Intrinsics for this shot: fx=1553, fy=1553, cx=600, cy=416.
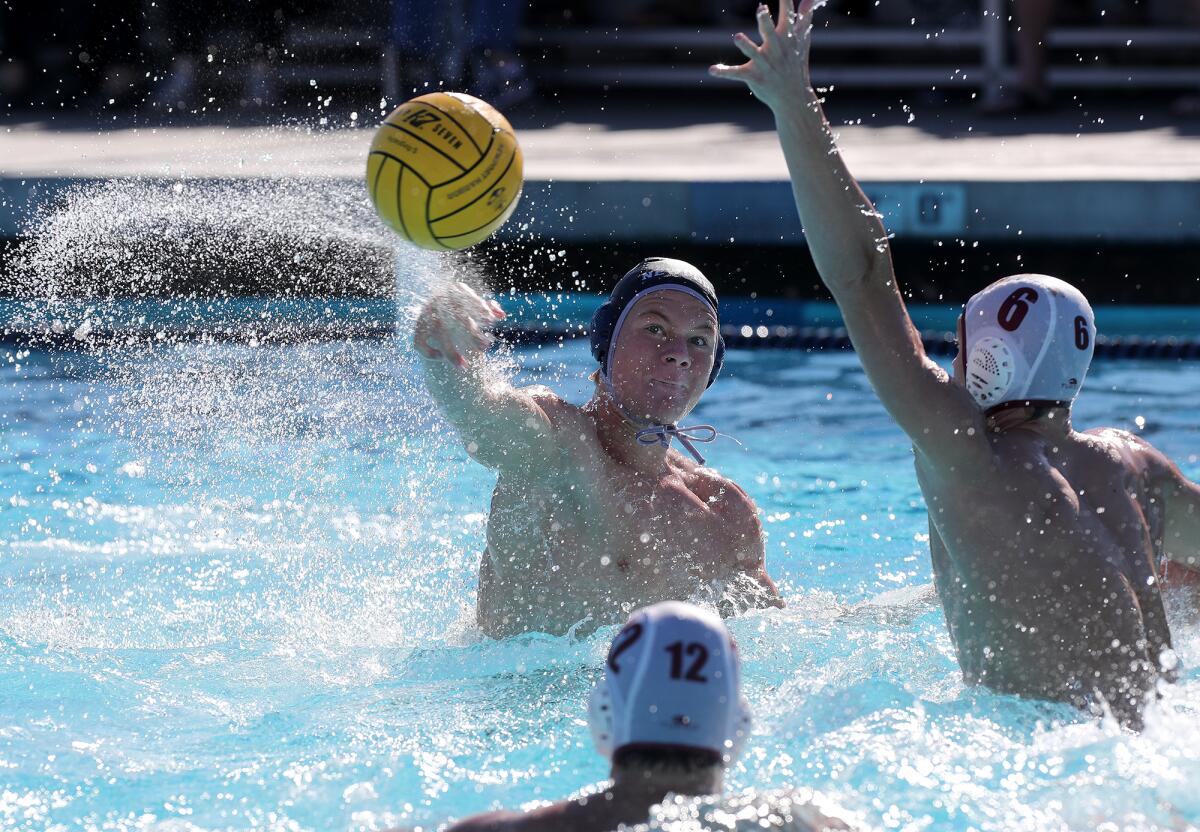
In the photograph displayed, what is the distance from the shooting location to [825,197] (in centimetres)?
276

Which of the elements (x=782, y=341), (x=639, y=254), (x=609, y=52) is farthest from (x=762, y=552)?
(x=609, y=52)

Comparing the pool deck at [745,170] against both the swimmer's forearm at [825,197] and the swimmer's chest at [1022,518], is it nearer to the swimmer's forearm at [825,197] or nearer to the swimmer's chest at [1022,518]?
the swimmer's chest at [1022,518]

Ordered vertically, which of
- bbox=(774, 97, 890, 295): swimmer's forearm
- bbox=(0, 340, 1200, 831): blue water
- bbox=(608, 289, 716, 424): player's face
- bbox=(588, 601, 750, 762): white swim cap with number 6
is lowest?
bbox=(0, 340, 1200, 831): blue water

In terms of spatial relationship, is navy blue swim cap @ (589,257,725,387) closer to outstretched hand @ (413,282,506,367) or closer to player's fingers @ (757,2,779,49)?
outstretched hand @ (413,282,506,367)

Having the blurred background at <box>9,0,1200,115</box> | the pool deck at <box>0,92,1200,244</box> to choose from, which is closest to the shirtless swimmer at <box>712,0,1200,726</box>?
the pool deck at <box>0,92,1200,244</box>

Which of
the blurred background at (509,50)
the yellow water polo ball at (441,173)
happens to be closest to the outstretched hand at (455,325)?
the yellow water polo ball at (441,173)

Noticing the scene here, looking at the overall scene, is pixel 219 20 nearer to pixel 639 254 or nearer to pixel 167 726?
pixel 639 254

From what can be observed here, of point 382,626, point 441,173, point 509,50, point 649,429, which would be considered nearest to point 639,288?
point 649,429

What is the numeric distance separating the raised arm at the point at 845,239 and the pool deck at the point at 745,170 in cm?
530

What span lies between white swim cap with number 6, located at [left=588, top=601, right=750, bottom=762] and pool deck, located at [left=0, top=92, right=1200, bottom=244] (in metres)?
6.01

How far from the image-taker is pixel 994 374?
298cm

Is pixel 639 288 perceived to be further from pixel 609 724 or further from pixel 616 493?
pixel 609 724

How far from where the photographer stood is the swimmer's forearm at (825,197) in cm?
275

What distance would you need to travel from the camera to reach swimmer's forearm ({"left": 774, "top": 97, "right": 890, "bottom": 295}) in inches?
108
